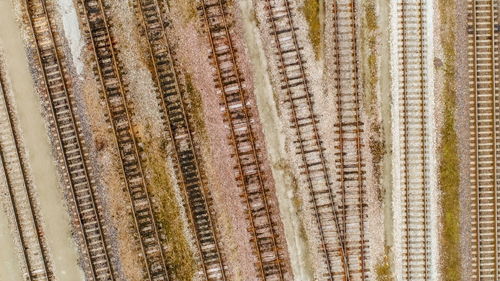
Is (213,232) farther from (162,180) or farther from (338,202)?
(338,202)

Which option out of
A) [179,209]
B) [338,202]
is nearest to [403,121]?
[338,202]

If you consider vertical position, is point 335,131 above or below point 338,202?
above

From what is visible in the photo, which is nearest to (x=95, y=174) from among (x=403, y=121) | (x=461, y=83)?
(x=403, y=121)

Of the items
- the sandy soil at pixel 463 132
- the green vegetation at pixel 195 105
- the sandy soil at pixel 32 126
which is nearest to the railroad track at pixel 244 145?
the green vegetation at pixel 195 105

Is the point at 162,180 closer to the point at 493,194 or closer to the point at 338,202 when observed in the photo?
the point at 338,202

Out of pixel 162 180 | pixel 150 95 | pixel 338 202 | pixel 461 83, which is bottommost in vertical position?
pixel 338 202

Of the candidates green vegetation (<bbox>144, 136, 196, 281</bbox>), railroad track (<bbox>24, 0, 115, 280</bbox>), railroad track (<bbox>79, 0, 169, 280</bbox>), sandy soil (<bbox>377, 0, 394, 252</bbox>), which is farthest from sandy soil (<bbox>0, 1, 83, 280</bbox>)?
sandy soil (<bbox>377, 0, 394, 252</bbox>)
